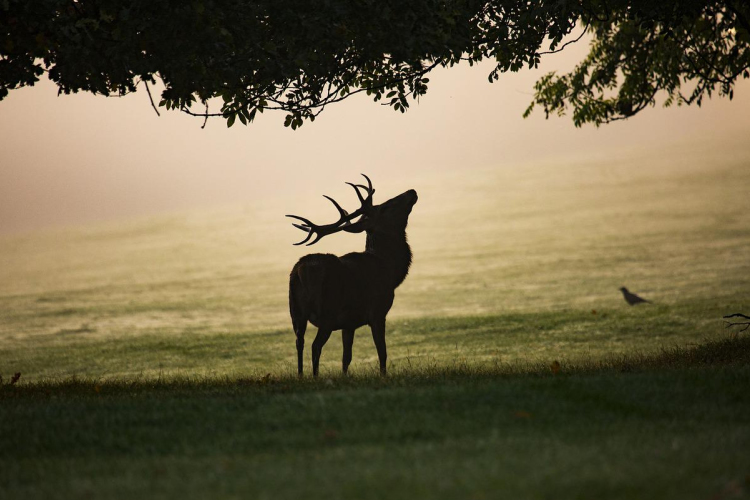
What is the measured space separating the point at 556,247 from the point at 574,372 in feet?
113

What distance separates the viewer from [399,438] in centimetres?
827

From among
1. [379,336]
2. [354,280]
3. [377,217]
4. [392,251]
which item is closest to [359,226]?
[377,217]

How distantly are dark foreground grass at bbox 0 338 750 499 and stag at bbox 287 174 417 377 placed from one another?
0.90m

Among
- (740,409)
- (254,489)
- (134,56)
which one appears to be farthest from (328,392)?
(134,56)

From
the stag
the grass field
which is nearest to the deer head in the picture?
the stag

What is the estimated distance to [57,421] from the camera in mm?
9703

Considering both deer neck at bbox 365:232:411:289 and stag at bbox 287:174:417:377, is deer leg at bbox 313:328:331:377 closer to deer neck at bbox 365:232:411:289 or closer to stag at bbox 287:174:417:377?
stag at bbox 287:174:417:377

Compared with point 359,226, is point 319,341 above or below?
below

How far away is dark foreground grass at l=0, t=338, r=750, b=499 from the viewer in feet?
21.6

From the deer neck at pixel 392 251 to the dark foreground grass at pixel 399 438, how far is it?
182cm

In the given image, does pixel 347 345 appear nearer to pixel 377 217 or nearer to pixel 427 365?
pixel 377 217

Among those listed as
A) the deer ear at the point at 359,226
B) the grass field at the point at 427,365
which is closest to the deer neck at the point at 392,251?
the deer ear at the point at 359,226

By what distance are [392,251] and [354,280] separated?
1001 mm

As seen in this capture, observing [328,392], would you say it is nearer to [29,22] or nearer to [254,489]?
[254,489]
